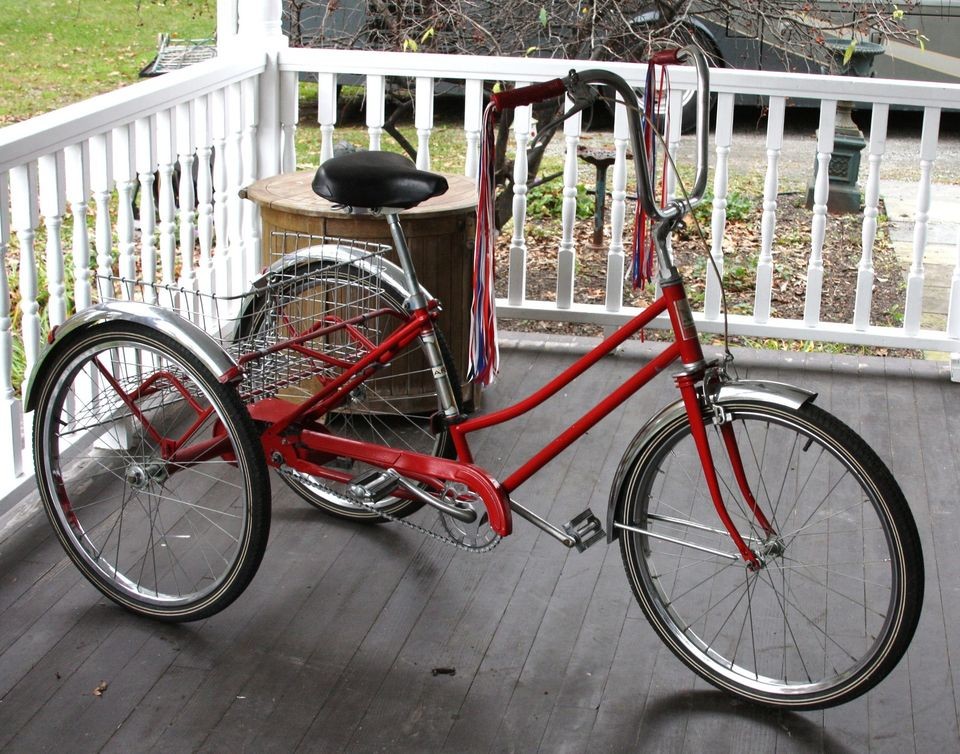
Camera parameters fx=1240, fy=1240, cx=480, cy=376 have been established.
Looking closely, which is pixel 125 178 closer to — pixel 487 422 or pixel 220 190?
pixel 220 190

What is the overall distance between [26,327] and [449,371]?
1196 mm

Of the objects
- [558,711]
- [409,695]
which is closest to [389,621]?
[409,695]

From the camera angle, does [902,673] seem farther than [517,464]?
No

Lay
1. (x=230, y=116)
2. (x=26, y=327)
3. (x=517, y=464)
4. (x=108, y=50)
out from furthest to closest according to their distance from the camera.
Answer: (x=108, y=50) < (x=230, y=116) < (x=517, y=464) < (x=26, y=327)

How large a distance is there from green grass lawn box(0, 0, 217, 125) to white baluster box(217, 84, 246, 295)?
4932 millimetres

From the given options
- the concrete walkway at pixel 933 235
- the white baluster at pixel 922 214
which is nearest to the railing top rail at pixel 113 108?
the white baluster at pixel 922 214

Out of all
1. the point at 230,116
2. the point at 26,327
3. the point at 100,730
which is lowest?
the point at 100,730

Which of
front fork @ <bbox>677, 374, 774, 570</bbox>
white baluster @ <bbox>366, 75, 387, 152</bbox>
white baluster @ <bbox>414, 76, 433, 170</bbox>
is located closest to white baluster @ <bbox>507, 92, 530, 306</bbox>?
white baluster @ <bbox>414, 76, 433, 170</bbox>

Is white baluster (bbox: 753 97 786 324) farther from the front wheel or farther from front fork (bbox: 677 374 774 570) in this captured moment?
front fork (bbox: 677 374 774 570)

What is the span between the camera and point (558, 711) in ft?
8.27

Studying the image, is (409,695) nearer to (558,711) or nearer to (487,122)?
(558,711)

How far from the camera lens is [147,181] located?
12.3ft

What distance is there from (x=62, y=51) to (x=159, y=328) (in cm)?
766

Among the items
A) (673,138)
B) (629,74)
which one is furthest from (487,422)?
(673,138)
